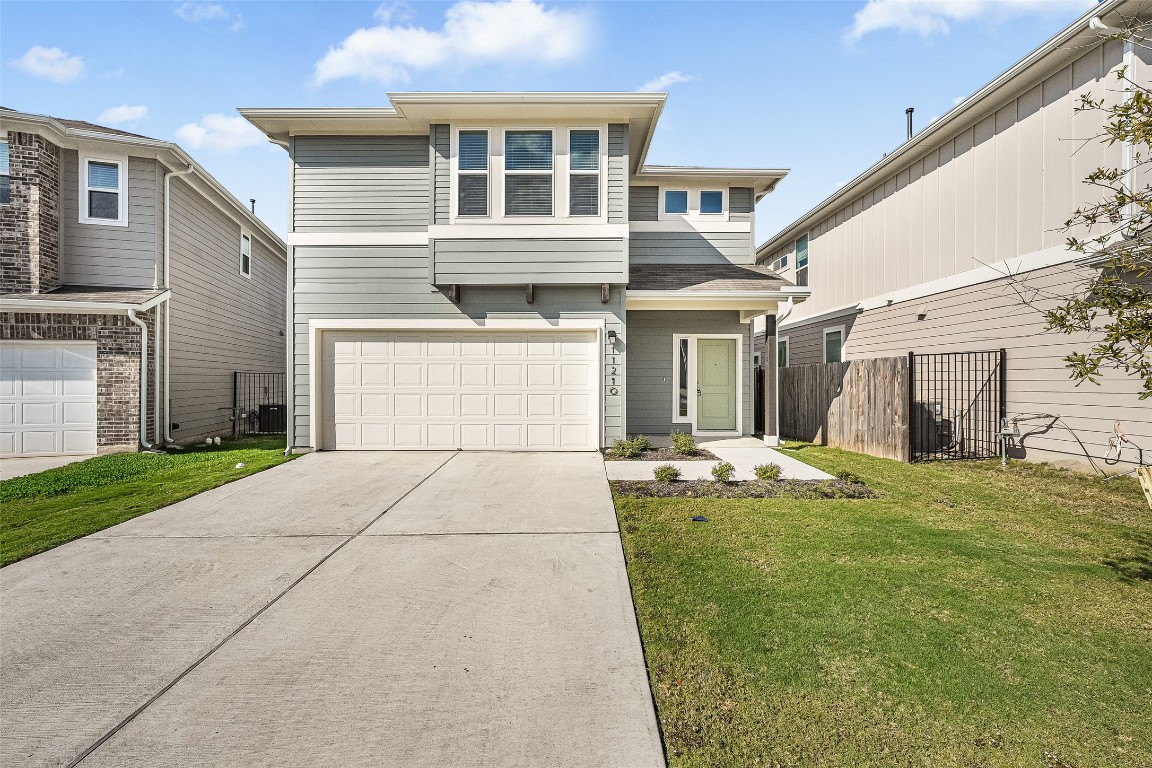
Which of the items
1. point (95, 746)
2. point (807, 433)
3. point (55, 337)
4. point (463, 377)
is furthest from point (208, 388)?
point (807, 433)

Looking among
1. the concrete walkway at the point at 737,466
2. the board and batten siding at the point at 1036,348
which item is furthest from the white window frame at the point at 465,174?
the board and batten siding at the point at 1036,348

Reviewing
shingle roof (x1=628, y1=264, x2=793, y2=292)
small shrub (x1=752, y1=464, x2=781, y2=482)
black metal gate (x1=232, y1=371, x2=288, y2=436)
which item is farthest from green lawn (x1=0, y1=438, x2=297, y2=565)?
shingle roof (x1=628, y1=264, x2=793, y2=292)

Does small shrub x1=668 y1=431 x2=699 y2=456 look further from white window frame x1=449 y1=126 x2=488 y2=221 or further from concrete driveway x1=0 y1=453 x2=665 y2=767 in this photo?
white window frame x1=449 y1=126 x2=488 y2=221

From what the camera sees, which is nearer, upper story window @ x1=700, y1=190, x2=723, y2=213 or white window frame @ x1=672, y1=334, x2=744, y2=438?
white window frame @ x1=672, y1=334, x2=744, y2=438

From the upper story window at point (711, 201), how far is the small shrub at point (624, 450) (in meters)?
5.73

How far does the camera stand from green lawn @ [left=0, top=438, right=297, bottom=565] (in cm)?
496

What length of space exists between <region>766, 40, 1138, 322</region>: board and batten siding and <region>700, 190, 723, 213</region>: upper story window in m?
4.20

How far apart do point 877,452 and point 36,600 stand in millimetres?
10707

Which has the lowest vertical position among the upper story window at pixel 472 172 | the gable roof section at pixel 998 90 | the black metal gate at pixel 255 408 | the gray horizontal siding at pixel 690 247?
the black metal gate at pixel 255 408

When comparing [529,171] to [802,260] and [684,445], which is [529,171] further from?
[802,260]

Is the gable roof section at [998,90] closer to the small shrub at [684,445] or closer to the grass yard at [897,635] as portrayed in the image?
the grass yard at [897,635]

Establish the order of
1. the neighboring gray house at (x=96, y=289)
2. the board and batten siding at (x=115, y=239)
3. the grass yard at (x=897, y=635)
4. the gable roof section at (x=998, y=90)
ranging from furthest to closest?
1. the board and batten siding at (x=115, y=239)
2. the neighboring gray house at (x=96, y=289)
3. the gable roof section at (x=998, y=90)
4. the grass yard at (x=897, y=635)

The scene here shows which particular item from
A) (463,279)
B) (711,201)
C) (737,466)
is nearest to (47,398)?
(463,279)

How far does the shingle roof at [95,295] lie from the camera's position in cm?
909
